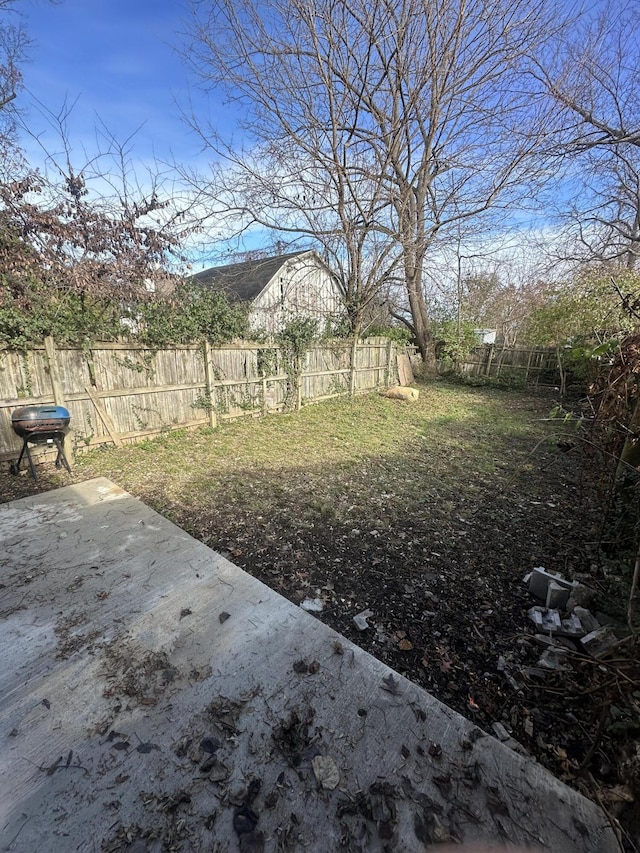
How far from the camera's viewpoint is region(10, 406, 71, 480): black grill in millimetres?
3654

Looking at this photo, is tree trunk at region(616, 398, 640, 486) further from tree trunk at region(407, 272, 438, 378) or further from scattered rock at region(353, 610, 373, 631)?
tree trunk at region(407, 272, 438, 378)

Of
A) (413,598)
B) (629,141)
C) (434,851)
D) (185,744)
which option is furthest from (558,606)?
(629,141)

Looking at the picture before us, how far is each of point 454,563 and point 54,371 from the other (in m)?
4.98

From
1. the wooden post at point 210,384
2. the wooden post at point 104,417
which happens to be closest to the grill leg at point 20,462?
the wooden post at point 104,417

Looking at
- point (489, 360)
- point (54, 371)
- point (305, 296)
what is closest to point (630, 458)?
point (54, 371)

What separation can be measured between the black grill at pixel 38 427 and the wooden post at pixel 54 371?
1.87 feet

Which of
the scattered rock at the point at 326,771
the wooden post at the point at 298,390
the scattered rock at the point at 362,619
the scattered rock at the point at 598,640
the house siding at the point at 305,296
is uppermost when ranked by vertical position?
the house siding at the point at 305,296

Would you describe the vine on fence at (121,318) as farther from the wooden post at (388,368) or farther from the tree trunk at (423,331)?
the tree trunk at (423,331)

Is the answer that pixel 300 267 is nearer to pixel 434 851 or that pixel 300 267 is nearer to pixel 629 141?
pixel 629 141

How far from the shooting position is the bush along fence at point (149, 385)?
4215mm

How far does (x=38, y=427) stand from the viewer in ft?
12.2

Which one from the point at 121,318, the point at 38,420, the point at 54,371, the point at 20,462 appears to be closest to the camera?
the point at 38,420

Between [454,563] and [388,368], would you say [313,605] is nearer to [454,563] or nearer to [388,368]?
[454,563]

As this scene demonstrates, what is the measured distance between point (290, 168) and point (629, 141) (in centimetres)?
833
